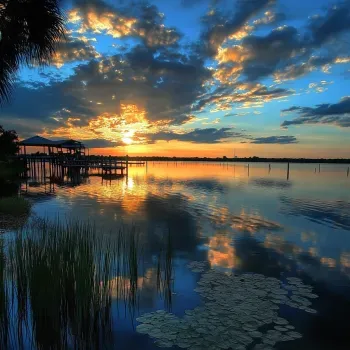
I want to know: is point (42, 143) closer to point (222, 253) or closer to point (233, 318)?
point (222, 253)

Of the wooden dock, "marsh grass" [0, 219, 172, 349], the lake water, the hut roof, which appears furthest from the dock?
"marsh grass" [0, 219, 172, 349]

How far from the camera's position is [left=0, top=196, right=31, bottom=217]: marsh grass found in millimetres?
15603

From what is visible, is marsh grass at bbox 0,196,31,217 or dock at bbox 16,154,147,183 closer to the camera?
marsh grass at bbox 0,196,31,217

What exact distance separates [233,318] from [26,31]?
13.0 meters

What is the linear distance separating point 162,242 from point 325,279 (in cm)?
583

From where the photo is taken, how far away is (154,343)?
5320 millimetres

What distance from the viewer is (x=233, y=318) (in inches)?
236

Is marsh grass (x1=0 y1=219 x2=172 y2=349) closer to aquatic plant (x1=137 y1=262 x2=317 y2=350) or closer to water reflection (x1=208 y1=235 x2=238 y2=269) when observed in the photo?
aquatic plant (x1=137 y1=262 x2=317 y2=350)

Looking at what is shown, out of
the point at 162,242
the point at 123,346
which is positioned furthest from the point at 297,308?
the point at 162,242

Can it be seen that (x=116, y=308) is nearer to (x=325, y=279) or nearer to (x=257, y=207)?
(x=325, y=279)

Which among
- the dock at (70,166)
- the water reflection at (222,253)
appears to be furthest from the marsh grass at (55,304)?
the dock at (70,166)

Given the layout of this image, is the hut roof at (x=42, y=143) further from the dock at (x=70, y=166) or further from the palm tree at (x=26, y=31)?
the palm tree at (x=26, y=31)

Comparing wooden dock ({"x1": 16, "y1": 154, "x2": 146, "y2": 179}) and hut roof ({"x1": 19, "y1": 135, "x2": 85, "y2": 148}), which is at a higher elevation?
hut roof ({"x1": 19, "y1": 135, "x2": 85, "y2": 148})

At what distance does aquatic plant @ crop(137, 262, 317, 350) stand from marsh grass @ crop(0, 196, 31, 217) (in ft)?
38.9
